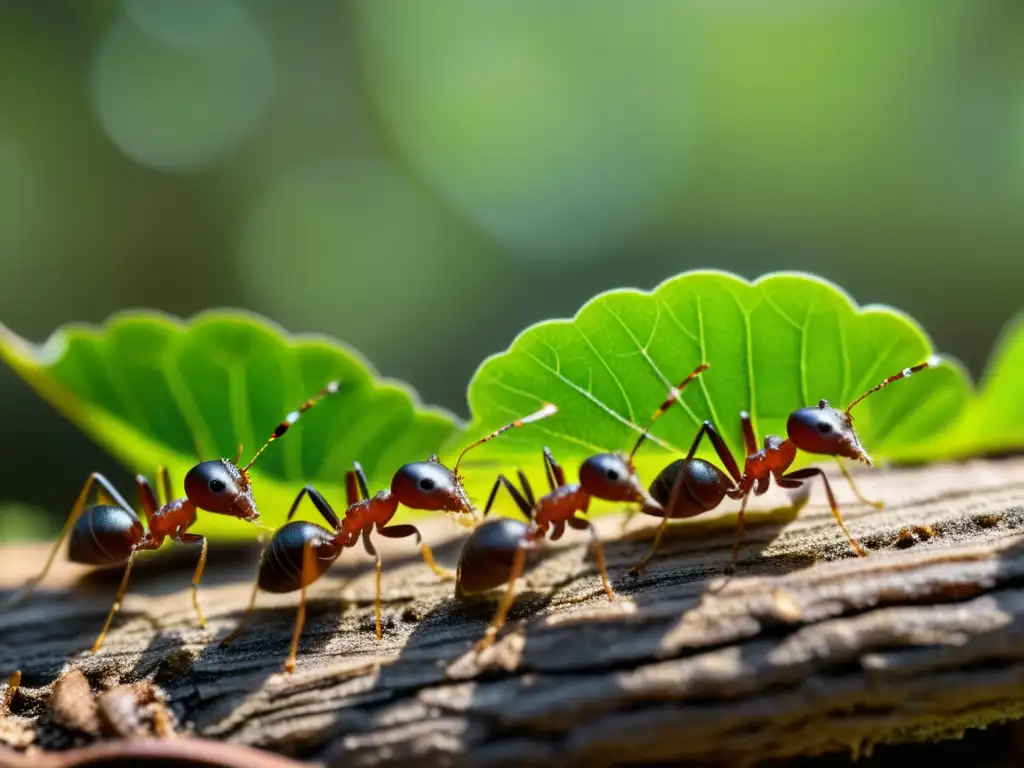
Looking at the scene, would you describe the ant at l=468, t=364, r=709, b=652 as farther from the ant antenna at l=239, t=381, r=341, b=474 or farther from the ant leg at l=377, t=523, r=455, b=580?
the ant antenna at l=239, t=381, r=341, b=474

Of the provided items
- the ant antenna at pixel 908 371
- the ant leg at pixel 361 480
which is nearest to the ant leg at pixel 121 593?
the ant leg at pixel 361 480

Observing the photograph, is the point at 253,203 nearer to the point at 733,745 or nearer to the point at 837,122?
the point at 837,122

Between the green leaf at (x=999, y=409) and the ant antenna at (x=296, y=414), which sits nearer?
the ant antenna at (x=296, y=414)

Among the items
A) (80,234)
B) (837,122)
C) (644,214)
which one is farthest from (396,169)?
(837,122)

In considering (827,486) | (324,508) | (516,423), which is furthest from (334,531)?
(827,486)

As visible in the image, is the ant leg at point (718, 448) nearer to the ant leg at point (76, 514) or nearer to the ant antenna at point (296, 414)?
the ant antenna at point (296, 414)
